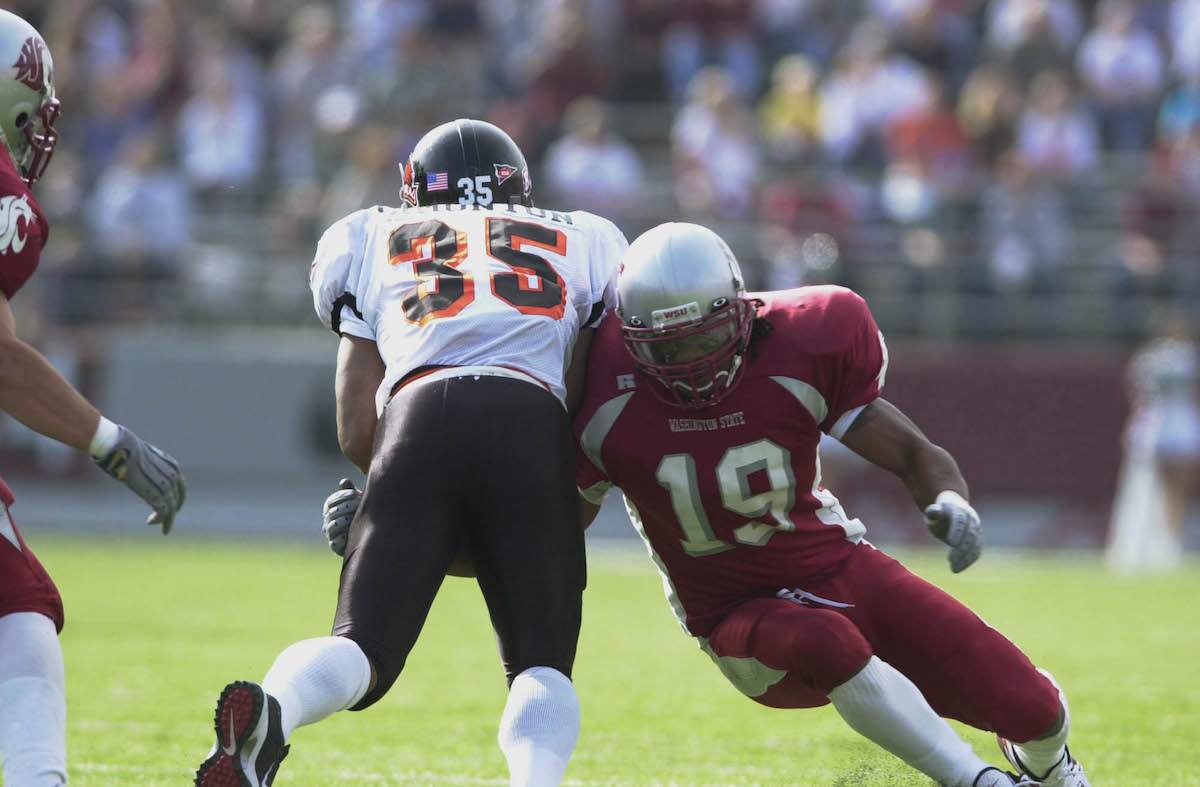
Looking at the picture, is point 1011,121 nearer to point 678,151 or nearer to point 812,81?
point 812,81

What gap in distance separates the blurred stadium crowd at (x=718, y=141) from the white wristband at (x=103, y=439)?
838 cm

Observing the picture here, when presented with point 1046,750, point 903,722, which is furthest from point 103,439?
point 1046,750

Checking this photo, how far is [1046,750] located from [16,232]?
236 cm

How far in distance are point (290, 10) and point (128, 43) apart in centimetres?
138

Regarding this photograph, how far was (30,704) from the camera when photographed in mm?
3178

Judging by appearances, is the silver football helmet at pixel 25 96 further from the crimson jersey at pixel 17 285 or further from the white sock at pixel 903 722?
the white sock at pixel 903 722

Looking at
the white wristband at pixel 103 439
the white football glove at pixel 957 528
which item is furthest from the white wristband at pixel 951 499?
the white wristband at pixel 103 439

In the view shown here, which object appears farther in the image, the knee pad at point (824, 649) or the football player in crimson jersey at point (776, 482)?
the football player in crimson jersey at point (776, 482)

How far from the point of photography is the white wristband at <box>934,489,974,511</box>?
141 inches

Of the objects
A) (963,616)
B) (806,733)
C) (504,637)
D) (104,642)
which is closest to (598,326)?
(504,637)

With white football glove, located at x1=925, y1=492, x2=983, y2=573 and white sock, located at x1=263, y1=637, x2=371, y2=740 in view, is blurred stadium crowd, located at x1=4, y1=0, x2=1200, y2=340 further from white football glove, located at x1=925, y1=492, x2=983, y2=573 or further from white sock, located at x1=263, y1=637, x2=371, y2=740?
white sock, located at x1=263, y1=637, x2=371, y2=740

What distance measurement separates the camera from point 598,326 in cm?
395

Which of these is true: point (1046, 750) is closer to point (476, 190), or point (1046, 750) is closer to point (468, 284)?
point (468, 284)

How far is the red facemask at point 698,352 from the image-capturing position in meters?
3.64
